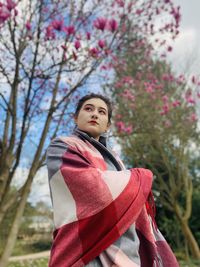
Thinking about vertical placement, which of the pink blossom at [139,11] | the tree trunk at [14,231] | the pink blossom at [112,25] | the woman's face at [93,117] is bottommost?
the tree trunk at [14,231]

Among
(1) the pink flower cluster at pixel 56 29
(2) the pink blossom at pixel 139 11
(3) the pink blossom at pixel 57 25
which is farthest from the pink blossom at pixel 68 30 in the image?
(2) the pink blossom at pixel 139 11

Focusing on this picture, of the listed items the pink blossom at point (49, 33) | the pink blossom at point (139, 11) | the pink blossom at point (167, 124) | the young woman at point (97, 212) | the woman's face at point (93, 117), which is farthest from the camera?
the pink blossom at point (167, 124)

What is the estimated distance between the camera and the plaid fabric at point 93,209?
4.36 ft

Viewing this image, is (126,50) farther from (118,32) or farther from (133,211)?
(133,211)

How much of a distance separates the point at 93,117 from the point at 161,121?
8.59 m

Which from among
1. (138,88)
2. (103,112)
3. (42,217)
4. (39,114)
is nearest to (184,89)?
(138,88)

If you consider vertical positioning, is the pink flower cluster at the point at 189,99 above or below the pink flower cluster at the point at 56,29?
below

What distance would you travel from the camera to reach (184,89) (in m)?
12.4

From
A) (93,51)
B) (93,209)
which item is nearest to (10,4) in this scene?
(93,51)

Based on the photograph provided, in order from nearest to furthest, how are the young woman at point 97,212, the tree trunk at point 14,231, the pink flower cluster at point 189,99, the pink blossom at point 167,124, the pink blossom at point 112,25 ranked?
the young woman at point 97,212 → the tree trunk at point 14,231 → the pink blossom at point 112,25 → the pink flower cluster at point 189,99 → the pink blossom at point 167,124

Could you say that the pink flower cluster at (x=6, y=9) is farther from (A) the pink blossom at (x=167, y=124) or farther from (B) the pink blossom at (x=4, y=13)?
(A) the pink blossom at (x=167, y=124)

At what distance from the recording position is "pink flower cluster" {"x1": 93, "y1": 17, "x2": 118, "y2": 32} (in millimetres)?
4352

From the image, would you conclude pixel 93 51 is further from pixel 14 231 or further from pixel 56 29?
pixel 14 231

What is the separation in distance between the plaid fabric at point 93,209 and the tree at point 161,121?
705 cm
